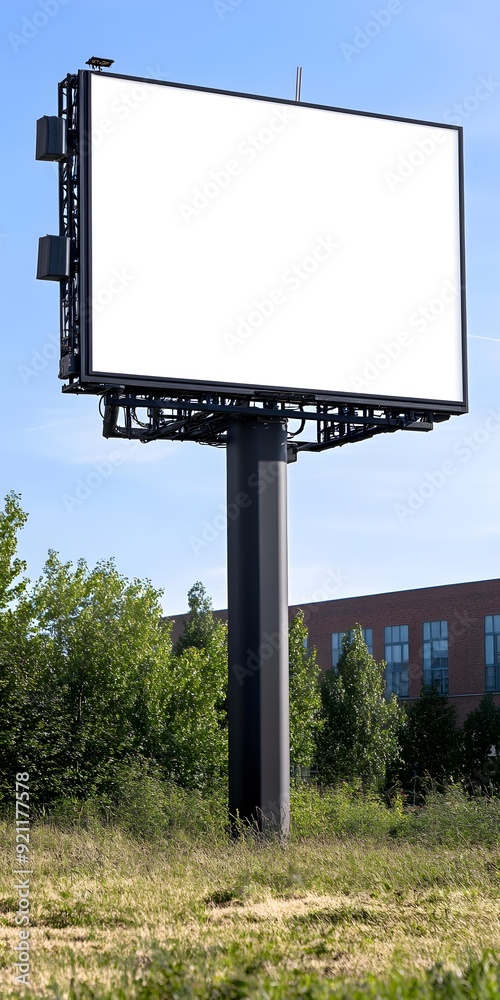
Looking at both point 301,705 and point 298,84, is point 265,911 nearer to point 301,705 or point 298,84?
point 298,84

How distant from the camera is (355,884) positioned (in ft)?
41.8

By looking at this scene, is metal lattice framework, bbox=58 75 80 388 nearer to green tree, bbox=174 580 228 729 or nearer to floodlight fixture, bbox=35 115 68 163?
floodlight fixture, bbox=35 115 68 163

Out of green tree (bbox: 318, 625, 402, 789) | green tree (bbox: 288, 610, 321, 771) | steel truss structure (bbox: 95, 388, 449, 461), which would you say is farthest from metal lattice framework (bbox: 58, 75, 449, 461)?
green tree (bbox: 318, 625, 402, 789)

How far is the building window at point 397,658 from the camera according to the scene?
62031mm

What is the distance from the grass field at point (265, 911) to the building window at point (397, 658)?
44020 mm

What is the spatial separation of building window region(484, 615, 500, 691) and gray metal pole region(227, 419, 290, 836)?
4118 centimetres

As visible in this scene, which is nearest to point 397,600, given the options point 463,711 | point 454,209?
point 463,711

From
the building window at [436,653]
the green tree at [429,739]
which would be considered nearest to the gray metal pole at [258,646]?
the green tree at [429,739]

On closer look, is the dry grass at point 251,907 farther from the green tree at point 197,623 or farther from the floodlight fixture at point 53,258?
the green tree at point 197,623

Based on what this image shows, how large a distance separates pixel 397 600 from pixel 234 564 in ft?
150

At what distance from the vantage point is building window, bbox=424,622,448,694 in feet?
196

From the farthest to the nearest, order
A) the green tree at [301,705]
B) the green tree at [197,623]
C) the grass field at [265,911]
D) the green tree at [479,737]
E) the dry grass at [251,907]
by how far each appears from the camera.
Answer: the green tree at [197,623] → the green tree at [479,737] → the green tree at [301,705] → the dry grass at [251,907] → the grass field at [265,911]

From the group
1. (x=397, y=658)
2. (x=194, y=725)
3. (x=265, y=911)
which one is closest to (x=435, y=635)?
(x=397, y=658)

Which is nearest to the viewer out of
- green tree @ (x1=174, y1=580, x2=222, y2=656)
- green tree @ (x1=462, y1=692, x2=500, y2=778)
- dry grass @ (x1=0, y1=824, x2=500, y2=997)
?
dry grass @ (x1=0, y1=824, x2=500, y2=997)
